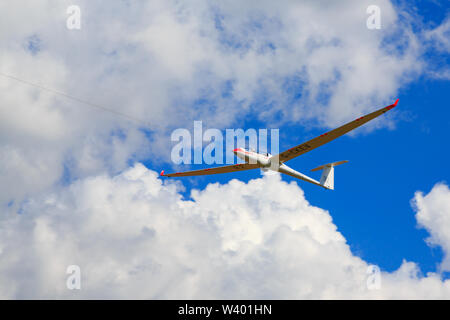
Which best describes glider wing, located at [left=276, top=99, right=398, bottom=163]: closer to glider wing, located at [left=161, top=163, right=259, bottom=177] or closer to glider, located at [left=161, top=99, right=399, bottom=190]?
glider, located at [left=161, top=99, right=399, bottom=190]

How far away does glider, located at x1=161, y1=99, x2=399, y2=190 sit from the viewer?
3874 centimetres

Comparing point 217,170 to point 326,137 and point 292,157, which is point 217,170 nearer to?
point 292,157

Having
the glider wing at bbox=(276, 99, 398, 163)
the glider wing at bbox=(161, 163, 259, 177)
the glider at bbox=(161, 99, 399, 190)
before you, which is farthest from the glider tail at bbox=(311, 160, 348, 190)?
the glider wing at bbox=(161, 163, 259, 177)

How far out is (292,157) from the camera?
44.9 metres

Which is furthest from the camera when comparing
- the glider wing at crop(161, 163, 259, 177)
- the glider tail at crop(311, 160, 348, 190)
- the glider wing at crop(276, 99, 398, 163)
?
the glider tail at crop(311, 160, 348, 190)

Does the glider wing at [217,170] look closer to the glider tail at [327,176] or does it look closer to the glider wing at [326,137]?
the glider wing at [326,137]

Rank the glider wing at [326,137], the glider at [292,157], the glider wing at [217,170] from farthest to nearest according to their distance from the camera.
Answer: the glider wing at [217,170], the glider at [292,157], the glider wing at [326,137]

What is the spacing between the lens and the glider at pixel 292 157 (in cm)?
3874

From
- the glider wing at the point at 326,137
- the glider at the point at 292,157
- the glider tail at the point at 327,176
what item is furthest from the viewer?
the glider tail at the point at 327,176

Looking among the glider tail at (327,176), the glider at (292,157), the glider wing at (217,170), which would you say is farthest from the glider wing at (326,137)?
the glider tail at (327,176)

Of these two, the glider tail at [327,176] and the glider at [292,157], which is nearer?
the glider at [292,157]

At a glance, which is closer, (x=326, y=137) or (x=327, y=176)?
(x=326, y=137)

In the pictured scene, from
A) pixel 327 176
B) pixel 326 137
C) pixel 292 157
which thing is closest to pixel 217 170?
pixel 292 157
